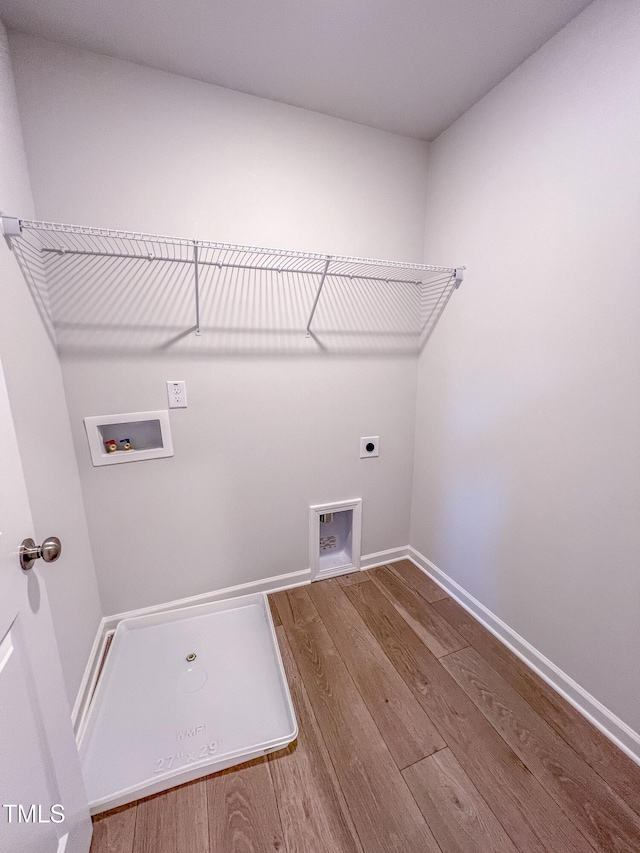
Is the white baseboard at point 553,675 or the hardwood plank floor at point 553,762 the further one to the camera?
the white baseboard at point 553,675

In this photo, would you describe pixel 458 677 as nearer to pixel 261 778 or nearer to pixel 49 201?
pixel 261 778

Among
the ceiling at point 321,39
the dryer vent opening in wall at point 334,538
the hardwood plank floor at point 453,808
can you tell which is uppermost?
the ceiling at point 321,39

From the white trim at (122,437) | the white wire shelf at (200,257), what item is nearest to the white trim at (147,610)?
the white trim at (122,437)

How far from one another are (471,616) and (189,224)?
7.68 feet

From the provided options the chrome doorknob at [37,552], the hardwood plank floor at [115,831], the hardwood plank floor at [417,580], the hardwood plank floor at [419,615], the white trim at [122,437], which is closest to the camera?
the chrome doorknob at [37,552]

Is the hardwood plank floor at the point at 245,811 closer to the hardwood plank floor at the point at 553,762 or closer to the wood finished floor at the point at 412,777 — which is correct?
the wood finished floor at the point at 412,777

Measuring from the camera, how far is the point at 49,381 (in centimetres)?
123

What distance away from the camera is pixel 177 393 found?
1521 millimetres

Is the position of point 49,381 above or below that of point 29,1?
below

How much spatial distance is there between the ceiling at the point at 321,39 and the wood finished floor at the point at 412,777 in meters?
2.45

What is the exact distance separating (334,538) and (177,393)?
1330mm

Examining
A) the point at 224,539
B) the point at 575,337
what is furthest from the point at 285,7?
the point at 224,539

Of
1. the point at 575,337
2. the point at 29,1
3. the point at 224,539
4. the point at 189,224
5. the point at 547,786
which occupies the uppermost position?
the point at 29,1

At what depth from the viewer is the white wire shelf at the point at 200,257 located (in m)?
1.12
